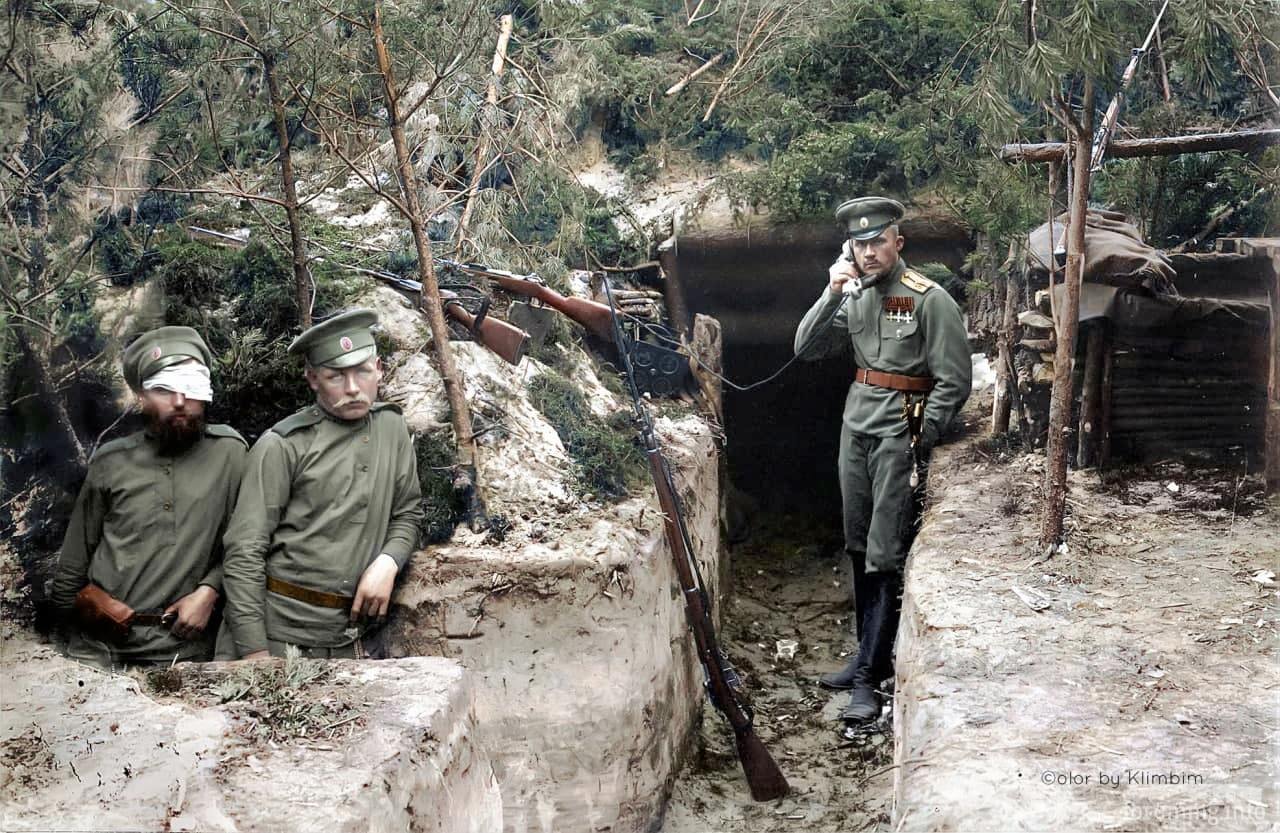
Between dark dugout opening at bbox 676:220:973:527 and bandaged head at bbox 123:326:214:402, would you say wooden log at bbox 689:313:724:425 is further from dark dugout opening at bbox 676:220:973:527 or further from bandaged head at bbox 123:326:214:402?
bandaged head at bbox 123:326:214:402

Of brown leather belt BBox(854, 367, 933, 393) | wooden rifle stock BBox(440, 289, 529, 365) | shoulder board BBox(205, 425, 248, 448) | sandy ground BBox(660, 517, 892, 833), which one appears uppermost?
wooden rifle stock BBox(440, 289, 529, 365)

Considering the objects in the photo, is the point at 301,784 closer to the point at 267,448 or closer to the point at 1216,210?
the point at 267,448

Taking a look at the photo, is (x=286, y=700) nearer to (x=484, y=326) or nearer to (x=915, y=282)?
(x=484, y=326)

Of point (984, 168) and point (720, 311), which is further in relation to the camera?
point (720, 311)

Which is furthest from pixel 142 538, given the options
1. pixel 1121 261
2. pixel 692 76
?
pixel 692 76

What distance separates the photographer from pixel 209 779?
3359 millimetres

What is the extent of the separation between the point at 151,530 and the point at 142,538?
1.9 inches

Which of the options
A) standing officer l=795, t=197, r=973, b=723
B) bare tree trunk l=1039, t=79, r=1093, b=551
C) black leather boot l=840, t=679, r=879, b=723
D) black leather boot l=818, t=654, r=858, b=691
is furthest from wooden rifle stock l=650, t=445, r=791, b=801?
bare tree trunk l=1039, t=79, r=1093, b=551

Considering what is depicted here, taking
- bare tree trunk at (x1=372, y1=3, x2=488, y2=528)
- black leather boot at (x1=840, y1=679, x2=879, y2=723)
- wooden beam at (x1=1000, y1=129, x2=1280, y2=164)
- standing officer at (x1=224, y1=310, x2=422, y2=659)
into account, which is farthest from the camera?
black leather boot at (x1=840, y1=679, x2=879, y2=723)

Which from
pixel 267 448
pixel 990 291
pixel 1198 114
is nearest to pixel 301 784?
pixel 267 448

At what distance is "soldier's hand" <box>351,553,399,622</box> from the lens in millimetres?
5082

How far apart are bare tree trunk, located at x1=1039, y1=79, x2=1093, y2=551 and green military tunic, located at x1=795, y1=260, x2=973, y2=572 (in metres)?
0.62

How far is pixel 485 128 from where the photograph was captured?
6.82 metres

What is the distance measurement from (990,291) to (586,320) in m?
3.47
